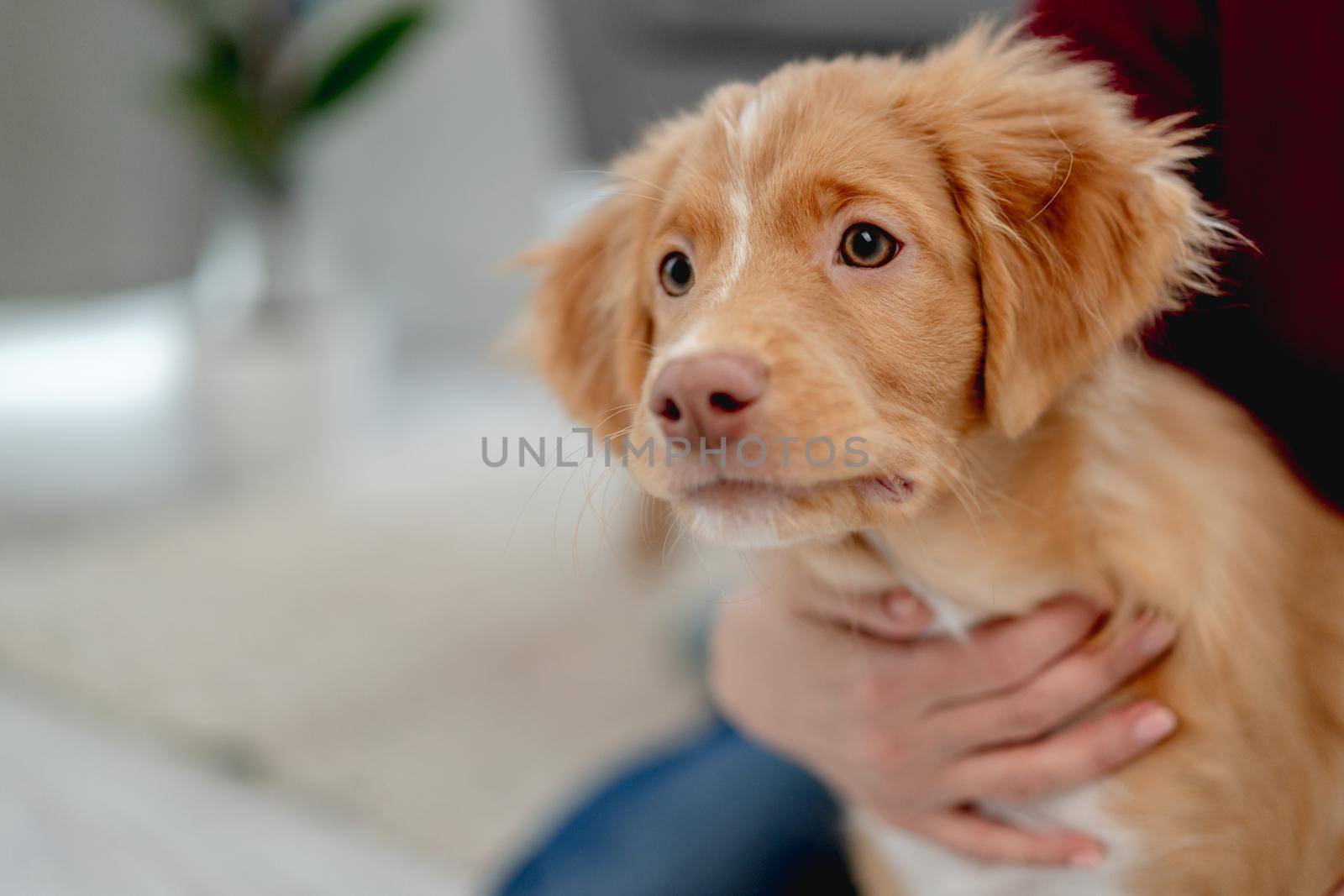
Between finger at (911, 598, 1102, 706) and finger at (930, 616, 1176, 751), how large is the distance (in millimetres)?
12

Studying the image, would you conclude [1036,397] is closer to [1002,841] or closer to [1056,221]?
[1056,221]

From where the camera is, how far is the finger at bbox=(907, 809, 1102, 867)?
3.38 ft

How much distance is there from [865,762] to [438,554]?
2.26 metres

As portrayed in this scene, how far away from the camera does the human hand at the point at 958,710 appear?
1022 mm

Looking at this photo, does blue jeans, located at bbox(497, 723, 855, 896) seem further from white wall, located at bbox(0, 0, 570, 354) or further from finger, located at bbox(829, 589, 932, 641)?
white wall, located at bbox(0, 0, 570, 354)

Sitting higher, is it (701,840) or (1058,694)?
(1058,694)

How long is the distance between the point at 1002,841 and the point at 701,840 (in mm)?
462

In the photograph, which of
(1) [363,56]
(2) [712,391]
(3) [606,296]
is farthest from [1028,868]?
(1) [363,56]

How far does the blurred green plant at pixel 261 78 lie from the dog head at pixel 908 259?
9.43 feet

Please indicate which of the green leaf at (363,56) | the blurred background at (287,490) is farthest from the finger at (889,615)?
the green leaf at (363,56)

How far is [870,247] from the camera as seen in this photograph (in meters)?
0.99

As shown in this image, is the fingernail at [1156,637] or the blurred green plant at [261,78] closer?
the fingernail at [1156,637]

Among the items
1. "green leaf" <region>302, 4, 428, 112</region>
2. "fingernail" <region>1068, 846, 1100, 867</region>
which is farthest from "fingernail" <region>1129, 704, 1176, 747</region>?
"green leaf" <region>302, 4, 428, 112</region>

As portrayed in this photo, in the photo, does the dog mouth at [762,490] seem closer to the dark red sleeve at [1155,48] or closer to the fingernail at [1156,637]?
the fingernail at [1156,637]
